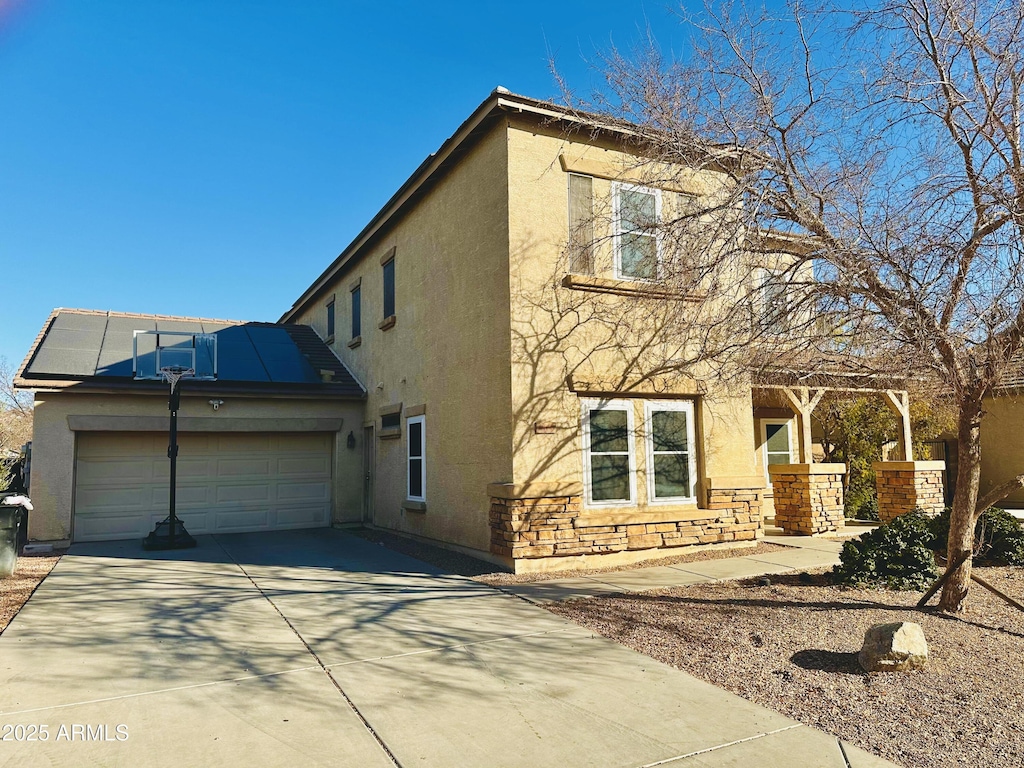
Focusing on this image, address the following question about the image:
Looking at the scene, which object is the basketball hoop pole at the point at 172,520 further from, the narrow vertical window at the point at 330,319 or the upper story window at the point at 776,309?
the upper story window at the point at 776,309

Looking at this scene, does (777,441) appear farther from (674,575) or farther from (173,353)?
(173,353)

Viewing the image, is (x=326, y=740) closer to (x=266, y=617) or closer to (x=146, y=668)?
(x=146, y=668)

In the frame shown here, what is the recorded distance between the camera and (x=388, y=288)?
14.3 meters

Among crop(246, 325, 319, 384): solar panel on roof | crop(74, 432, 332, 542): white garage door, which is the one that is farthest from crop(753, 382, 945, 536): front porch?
crop(246, 325, 319, 384): solar panel on roof

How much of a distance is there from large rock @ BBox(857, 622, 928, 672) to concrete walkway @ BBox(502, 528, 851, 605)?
307 centimetres

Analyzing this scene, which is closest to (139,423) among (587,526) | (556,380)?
(556,380)

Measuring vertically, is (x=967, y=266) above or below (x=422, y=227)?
below

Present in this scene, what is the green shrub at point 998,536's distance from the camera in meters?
9.02

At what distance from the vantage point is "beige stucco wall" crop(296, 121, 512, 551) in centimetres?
986

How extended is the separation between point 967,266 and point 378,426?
1099cm

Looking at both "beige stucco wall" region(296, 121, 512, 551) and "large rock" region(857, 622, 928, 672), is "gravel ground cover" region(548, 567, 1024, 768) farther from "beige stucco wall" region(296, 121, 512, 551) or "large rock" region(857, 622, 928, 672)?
"beige stucco wall" region(296, 121, 512, 551)

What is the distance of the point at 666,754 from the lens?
12.9 ft

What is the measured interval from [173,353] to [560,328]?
9.55m

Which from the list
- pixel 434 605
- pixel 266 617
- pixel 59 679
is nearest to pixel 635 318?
pixel 434 605
